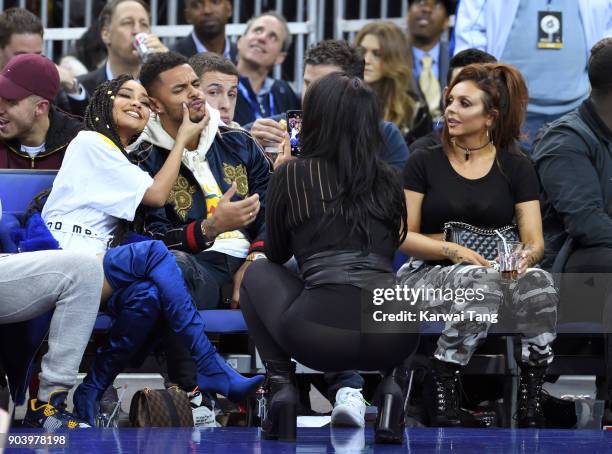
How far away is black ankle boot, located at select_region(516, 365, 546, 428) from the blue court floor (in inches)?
18.2

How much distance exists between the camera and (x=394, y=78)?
9.36 meters

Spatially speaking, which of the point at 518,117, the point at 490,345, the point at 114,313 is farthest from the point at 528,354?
the point at 114,313

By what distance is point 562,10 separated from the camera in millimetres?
9289

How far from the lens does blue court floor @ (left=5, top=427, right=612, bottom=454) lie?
5.20 meters

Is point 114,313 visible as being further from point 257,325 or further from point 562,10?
point 562,10

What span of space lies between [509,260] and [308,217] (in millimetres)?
1336

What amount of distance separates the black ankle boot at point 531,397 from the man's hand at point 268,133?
79.9 inches

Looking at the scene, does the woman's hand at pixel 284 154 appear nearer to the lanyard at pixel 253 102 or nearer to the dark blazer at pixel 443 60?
the lanyard at pixel 253 102

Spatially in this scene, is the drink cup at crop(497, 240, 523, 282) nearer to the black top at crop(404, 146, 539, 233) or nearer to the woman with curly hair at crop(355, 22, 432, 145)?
the black top at crop(404, 146, 539, 233)

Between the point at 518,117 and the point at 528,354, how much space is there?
4.28 ft

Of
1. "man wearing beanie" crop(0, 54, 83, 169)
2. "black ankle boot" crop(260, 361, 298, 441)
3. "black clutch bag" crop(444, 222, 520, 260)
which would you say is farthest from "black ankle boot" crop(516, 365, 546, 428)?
"man wearing beanie" crop(0, 54, 83, 169)

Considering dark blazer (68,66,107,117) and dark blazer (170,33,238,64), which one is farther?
dark blazer (170,33,238,64)

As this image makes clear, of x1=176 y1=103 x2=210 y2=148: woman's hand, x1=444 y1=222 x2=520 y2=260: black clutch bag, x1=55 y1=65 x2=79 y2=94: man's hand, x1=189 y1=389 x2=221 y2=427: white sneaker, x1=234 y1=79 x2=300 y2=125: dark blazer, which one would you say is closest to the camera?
x1=189 y1=389 x2=221 y2=427: white sneaker

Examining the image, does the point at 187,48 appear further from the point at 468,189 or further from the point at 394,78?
the point at 468,189
